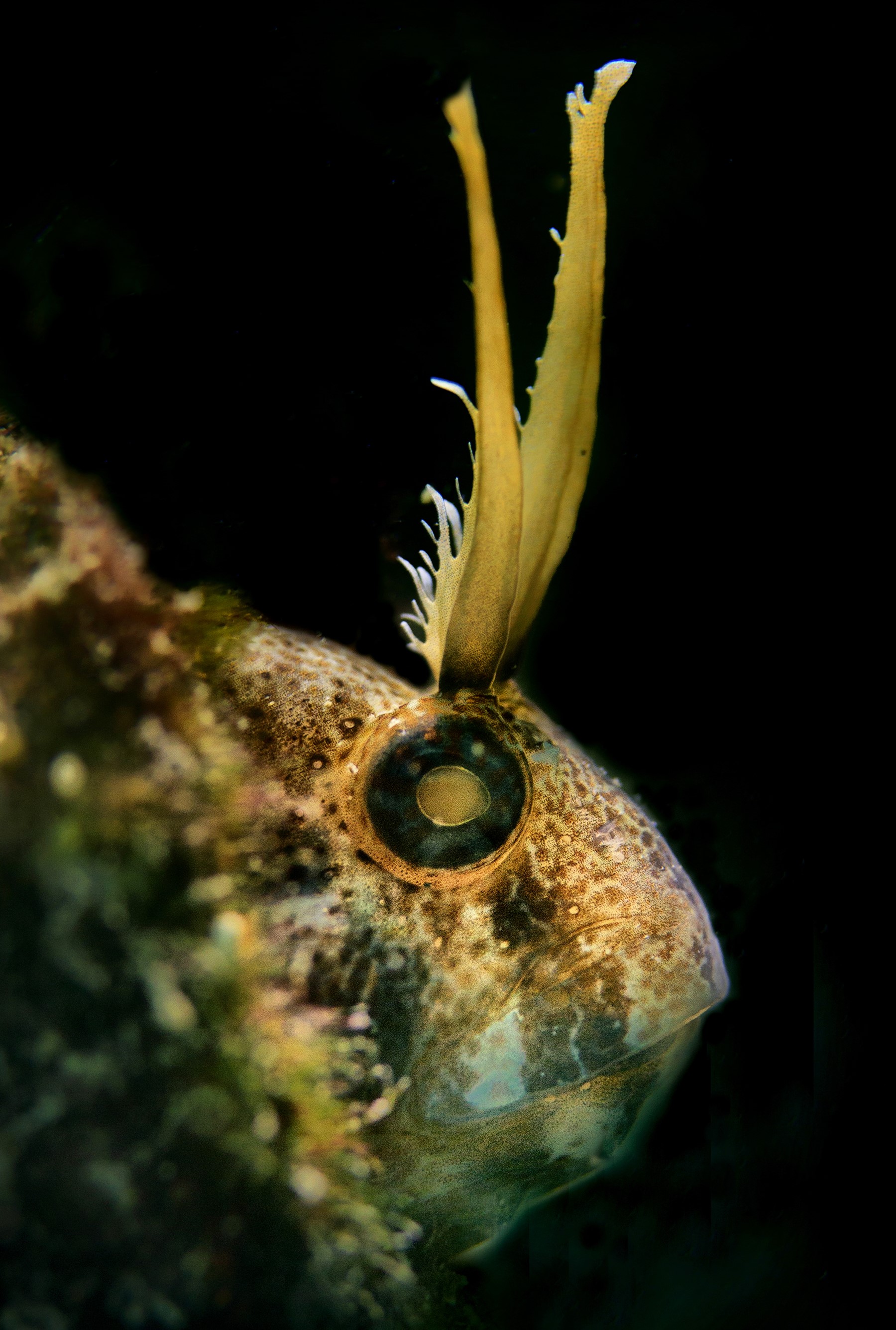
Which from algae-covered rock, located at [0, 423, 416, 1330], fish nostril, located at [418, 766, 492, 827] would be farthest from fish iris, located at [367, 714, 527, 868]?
algae-covered rock, located at [0, 423, 416, 1330]

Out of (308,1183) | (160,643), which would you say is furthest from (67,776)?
(308,1183)

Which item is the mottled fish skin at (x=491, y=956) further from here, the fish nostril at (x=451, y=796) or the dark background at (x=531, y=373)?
the dark background at (x=531, y=373)

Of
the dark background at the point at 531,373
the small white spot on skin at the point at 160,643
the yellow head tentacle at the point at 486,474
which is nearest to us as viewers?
the yellow head tentacle at the point at 486,474

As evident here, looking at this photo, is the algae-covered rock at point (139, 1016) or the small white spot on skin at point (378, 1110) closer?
the algae-covered rock at point (139, 1016)

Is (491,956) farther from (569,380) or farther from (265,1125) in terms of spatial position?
(569,380)

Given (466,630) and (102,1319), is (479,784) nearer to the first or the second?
(466,630)

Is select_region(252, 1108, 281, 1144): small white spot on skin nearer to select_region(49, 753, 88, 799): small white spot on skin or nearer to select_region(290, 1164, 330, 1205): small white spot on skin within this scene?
select_region(290, 1164, 330, 1205): small white spot on skin

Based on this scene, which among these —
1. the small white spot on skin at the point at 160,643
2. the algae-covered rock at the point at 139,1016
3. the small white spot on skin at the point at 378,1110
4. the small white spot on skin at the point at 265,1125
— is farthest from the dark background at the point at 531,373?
the small white spot on skin at the point at 265,1125
